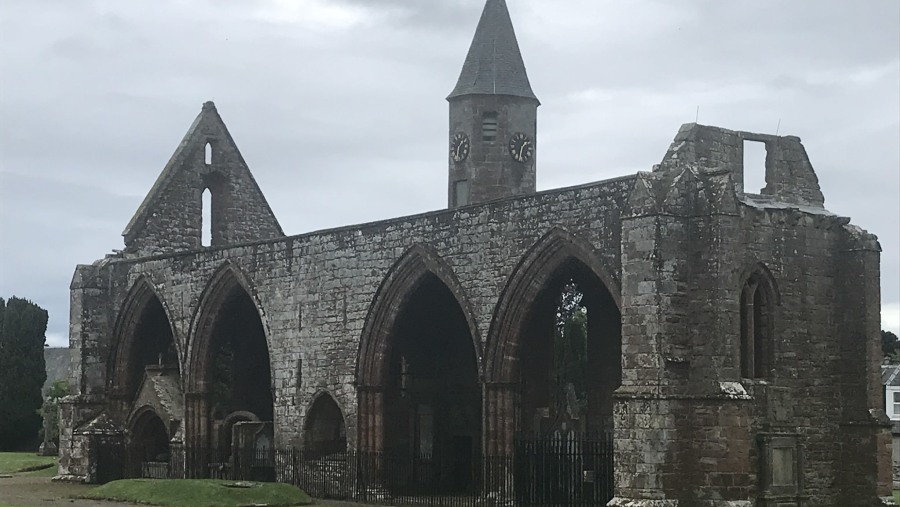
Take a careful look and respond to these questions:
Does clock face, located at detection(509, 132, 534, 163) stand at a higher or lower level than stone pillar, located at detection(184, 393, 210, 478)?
higher

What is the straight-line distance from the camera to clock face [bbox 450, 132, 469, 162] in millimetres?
32094

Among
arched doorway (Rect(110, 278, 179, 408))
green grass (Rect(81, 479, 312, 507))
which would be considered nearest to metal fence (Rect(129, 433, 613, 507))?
green grass (Rect(81, 479, 312, 507))

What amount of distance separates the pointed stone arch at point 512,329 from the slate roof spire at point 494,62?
7619 millimetres

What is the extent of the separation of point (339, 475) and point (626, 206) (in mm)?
8808

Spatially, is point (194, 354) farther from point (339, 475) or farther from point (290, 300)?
point (339, 475)

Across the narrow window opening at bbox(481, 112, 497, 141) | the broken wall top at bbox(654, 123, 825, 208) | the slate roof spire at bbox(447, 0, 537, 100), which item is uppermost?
the slate roof spire at bbox(447, 0, 537, 100)

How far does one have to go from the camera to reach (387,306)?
27234mm

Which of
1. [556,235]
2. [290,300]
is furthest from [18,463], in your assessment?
[556,235]

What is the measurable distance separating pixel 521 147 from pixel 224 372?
7.97 m

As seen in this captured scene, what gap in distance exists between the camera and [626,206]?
69.8ft

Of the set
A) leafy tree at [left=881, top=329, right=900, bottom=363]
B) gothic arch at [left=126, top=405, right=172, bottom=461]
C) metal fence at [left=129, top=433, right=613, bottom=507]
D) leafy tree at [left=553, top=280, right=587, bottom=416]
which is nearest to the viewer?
metal fence at [left=129, top=433, right=613, bottom=507]

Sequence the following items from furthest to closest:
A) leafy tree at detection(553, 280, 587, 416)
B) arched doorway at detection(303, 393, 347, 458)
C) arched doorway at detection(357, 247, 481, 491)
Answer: leafy tree at detection(553, 280, 587, 416) < arched doorway at detection(303, 393, 347, 458) < arched doorway at detection(357, 247, 481, 491)

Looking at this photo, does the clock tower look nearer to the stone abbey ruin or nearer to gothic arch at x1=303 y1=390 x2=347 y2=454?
the stone abbey ruin

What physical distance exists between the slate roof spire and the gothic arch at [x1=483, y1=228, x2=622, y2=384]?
848 centimetres
